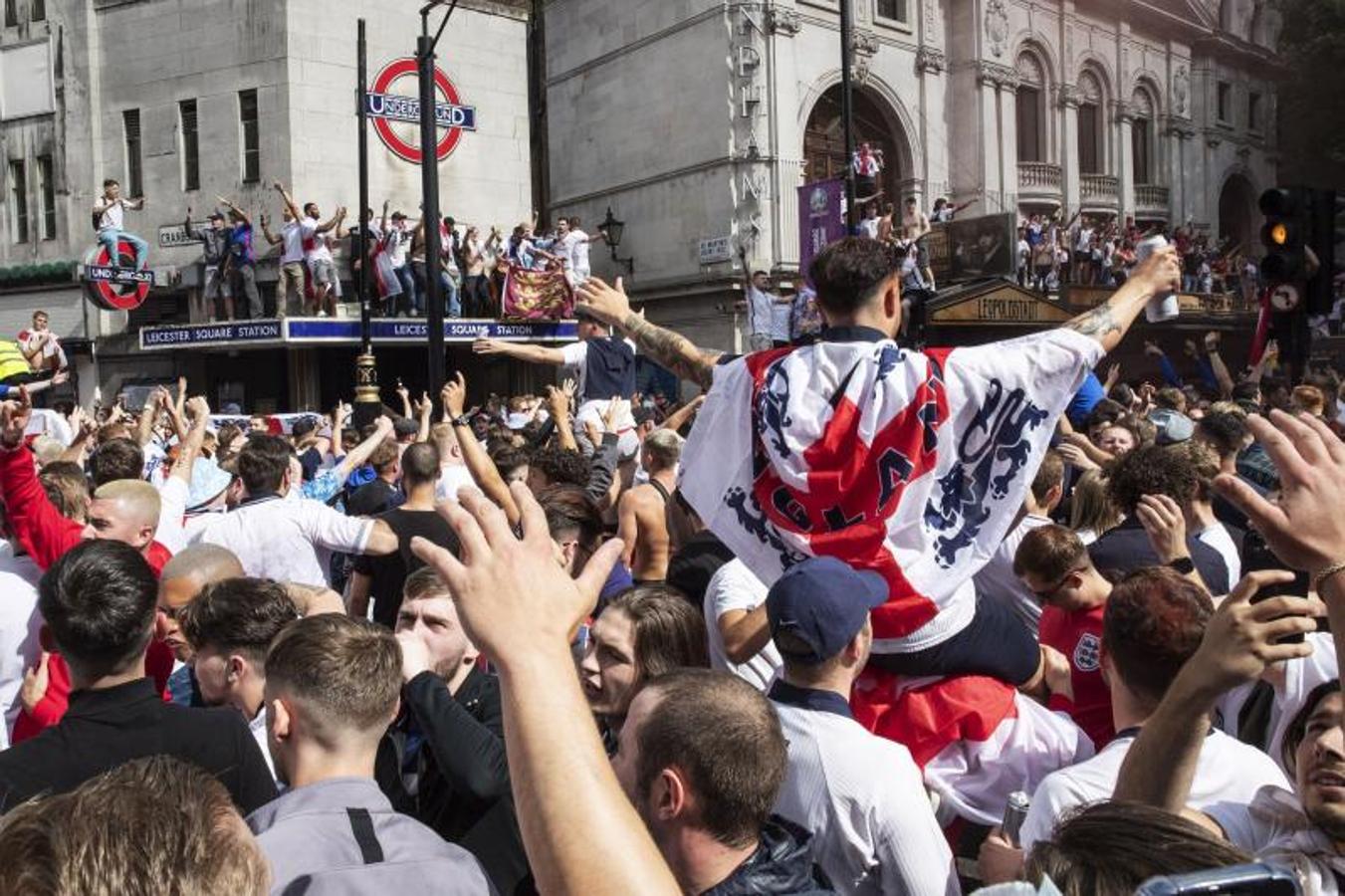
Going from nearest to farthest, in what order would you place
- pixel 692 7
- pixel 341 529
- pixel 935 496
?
pixel 935 496 → pixel 341 529 → pixel 692 7

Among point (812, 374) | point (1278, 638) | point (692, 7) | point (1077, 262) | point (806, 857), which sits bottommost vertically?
point (806, 857)

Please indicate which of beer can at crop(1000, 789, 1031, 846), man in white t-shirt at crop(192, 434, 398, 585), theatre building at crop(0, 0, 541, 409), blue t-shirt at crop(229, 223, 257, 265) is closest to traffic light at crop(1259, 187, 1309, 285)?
man in white t-shirt at crop(192, 434, 398, 585)

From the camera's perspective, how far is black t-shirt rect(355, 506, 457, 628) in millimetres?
6250

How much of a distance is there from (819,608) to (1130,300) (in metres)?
1.51

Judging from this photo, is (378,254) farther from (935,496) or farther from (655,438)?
(935,496)

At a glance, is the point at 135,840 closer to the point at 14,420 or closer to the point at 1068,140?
the point at 14,420

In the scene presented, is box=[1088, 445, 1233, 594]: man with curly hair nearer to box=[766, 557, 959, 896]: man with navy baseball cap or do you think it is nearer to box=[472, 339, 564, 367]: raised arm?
box=[766, 557, 959, 896]: man with navy baseball cap

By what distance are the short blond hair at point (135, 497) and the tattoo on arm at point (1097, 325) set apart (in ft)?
11.9

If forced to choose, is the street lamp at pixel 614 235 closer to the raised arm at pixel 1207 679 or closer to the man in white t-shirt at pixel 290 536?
the man in white t-shirt at pixel 290 536

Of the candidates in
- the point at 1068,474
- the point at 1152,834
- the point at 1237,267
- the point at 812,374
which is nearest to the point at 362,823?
the point at 1152,834

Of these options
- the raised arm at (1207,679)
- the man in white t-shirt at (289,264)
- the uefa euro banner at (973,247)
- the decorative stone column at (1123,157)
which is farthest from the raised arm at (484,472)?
the decorative stone column at (1123,157)

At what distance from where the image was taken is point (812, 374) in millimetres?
3709

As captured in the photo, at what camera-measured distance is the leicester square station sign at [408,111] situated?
14.0 meters

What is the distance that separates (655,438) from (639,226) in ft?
82.0
